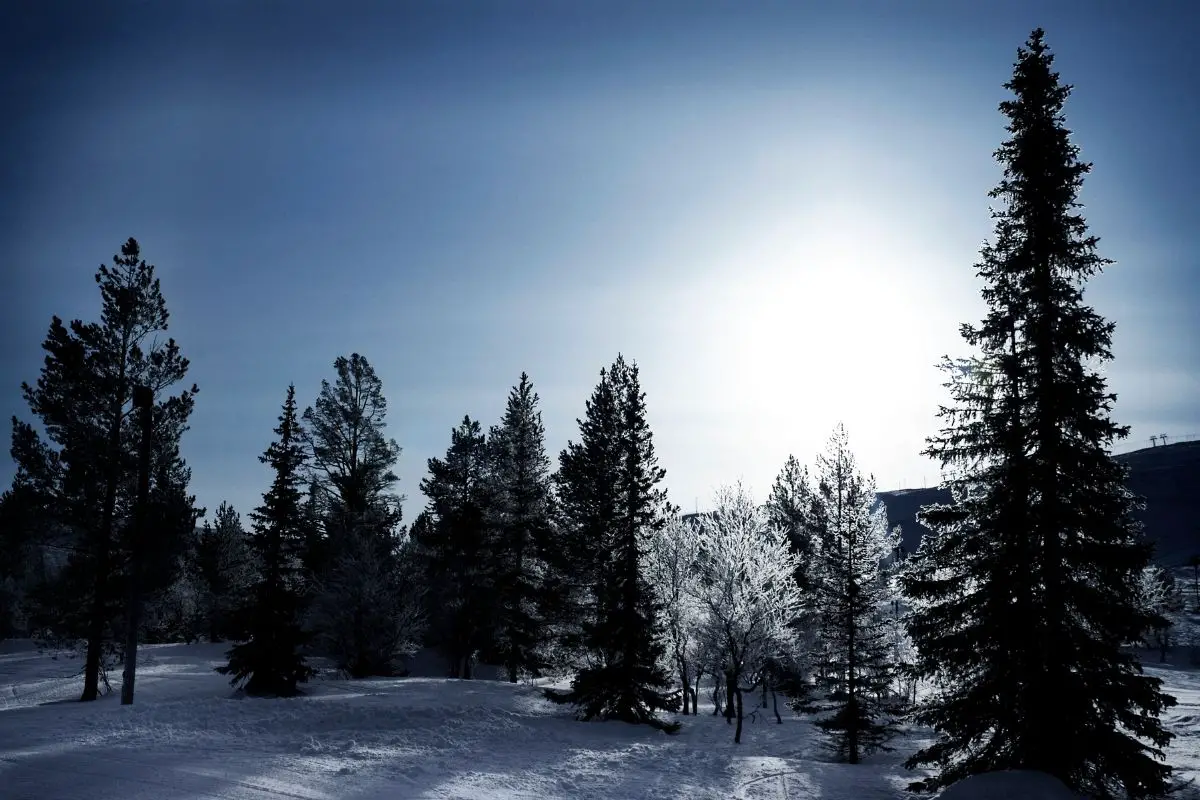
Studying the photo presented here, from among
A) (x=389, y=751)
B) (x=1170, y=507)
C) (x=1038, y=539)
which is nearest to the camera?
(x=1038, y=539)

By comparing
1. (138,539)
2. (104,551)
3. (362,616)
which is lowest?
(362,616)

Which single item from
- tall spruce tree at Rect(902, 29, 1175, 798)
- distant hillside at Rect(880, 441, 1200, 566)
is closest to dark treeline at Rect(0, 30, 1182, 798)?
tall spruce tree at Rect(902, 29, 1175, 798)

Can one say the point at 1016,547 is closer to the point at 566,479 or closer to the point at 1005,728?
the point at 1005,728

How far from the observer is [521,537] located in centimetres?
3703

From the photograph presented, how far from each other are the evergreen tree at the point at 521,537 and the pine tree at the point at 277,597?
1077cm

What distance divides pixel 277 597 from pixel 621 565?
50.3ft

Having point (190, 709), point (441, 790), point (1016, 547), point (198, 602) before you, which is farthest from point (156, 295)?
point (198, 602)

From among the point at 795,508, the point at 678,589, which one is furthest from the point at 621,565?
the point at 795,508

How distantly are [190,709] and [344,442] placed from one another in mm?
23013

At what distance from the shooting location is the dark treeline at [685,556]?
14.3m

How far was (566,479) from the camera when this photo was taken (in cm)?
3500

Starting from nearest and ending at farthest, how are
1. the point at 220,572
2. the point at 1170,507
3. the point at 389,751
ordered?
the point at 389,751 < the point at 220,572 < the point at 1170,507

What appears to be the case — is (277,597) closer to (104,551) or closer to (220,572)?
(104,551)

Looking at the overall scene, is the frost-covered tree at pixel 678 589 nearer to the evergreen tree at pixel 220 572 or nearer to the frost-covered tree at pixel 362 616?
the frost-covered tree at pixel 362 616
